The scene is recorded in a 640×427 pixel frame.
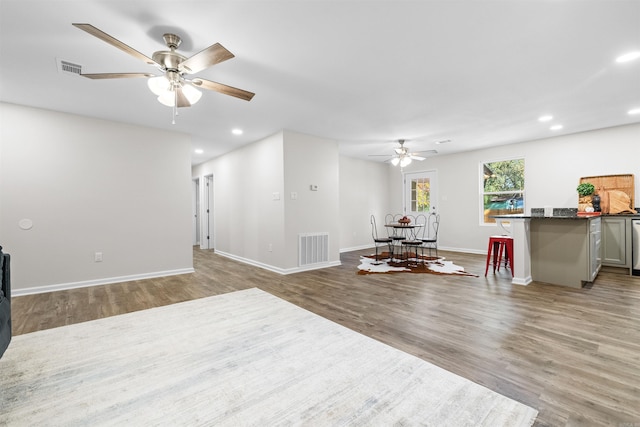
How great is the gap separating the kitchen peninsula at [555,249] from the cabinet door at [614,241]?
Result: 87 centimetres

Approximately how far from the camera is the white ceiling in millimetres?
2074

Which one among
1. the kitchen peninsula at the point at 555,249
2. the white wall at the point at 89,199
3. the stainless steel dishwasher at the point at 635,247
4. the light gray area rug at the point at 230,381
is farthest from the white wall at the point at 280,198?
the stainless steel dishwasher at the point at 635,247

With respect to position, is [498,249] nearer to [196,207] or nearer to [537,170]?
[537,170]

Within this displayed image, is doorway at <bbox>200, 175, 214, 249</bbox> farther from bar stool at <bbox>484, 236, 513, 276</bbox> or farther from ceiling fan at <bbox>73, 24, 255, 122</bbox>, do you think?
bar stool at <bbox>484, 236, 513, 276</bbox>

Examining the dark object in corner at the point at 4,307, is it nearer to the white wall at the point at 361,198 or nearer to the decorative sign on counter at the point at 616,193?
the white wall at the point at 361,198

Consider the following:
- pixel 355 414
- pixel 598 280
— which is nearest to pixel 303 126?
pixel 355 414

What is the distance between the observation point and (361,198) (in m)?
8.11

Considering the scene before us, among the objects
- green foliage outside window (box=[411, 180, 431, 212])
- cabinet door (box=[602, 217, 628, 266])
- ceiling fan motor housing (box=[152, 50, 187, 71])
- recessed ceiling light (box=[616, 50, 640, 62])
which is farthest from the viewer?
green foliage outside window (box=[411, 180, 431, 212])

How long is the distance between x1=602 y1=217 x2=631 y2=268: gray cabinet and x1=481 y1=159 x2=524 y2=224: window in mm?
1616

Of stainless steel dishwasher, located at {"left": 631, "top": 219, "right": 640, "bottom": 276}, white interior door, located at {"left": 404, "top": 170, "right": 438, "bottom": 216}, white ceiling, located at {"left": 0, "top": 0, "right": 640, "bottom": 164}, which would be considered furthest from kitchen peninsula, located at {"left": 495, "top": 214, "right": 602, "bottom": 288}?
white interior door, located at {"left": 404, "top": 170, "right": 438, "bottom": 216}

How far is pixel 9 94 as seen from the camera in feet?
11.4

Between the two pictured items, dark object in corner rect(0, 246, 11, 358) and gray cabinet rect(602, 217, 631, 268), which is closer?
dark object in corner rect(0, 246, 11, 358)

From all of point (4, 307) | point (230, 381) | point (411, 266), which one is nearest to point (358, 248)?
point (411, 266)

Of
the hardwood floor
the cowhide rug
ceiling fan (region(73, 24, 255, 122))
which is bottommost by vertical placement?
the hardwood floor
